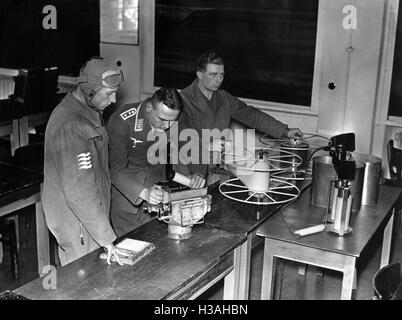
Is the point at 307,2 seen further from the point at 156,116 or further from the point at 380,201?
the point at 156,116

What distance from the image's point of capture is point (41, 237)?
11.5 feet

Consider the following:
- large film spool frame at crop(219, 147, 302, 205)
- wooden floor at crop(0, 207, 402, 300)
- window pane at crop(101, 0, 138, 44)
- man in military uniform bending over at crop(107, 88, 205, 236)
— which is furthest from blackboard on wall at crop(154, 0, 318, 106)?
man in military uniform bending over at crop(107, 88, 205, 236)

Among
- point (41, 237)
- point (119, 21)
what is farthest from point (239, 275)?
point (119, 21)

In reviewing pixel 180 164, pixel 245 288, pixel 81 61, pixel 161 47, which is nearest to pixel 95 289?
pixel 245 288

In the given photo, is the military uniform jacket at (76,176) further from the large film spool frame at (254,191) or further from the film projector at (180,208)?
the large film spool frame at (254,191)

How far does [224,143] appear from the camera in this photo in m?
3.44

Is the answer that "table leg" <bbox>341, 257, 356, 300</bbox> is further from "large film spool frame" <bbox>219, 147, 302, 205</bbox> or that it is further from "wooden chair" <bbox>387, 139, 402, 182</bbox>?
"wooden chair" <bbox>387, 139, 402, 182</bbox>

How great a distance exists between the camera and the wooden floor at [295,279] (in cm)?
360

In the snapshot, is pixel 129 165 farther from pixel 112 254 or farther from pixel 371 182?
pixel 371 182

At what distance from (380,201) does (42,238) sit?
6.70 feet

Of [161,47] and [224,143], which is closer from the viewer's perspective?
[224,143]

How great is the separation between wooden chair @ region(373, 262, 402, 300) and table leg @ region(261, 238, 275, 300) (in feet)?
2.21

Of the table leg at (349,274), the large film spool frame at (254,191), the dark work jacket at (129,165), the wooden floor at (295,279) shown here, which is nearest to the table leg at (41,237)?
the wooden floor at (295,279)

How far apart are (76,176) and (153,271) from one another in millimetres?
532
